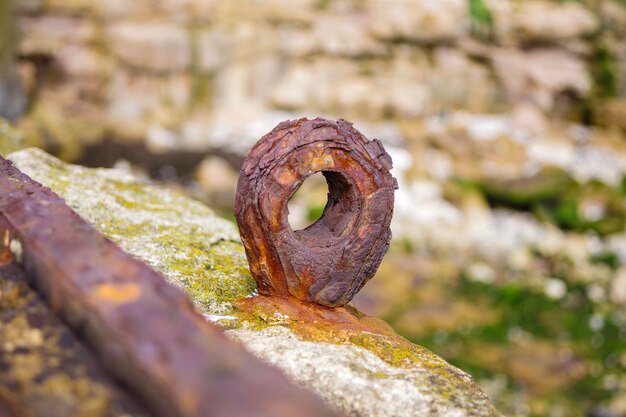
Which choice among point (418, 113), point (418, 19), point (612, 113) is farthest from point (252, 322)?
point (612, 113)

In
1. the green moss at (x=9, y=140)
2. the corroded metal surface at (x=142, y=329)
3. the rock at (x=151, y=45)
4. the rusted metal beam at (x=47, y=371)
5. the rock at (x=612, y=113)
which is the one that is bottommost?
the rusted metal beam at (x=47, y=371)

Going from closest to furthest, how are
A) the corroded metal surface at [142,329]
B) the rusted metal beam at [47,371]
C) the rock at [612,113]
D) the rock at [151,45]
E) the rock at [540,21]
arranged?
1. the corroded metal surface at [142,329]
2. the rusted metal beam at [47,371]
3. the rock at [151,45]
4. the rock at [540,21]
5. the rock at [612,113]

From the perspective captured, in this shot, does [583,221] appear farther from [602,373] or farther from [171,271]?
[171,271]

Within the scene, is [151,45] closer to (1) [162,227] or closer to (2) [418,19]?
(2) [418,19]

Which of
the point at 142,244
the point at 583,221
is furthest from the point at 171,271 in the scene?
the point at 583,221

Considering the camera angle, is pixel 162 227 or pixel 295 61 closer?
pixel 162 227

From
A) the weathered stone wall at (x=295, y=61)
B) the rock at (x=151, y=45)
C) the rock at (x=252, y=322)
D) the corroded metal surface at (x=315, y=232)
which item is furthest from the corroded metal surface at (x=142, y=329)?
the rock at (x=151, y=45)

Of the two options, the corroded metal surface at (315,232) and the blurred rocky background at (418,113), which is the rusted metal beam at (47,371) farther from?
the blurred rocky background at (418,113)
